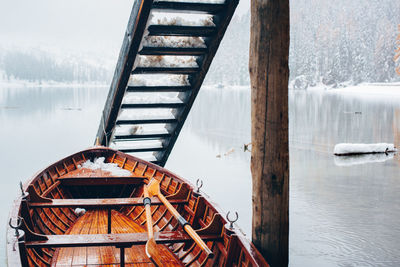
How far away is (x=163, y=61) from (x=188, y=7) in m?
1.32

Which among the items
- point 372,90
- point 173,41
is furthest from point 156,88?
point 372,90

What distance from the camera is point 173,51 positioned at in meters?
6.73

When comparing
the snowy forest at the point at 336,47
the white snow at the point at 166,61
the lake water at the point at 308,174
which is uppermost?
the snowy forest at the point at 336,47

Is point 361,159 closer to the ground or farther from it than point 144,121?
closer to the ground

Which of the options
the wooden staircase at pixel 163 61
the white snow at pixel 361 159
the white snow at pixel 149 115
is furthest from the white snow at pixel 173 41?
the white snow at pixel 361 159

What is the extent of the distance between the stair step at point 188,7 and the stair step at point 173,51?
2.44 feet

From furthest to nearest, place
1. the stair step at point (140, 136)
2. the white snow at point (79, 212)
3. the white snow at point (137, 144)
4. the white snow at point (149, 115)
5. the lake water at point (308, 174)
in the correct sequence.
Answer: the white snow at point (137, 144) → the stair step at point (140, 136) → the white snow at point (149, 115) → the lake water at point (308, 174) → the white snow at point (79, 212)

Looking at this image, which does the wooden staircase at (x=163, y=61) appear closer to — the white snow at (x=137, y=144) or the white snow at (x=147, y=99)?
the white snow at (x=147, y=99)

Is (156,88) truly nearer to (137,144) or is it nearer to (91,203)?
(137,144)

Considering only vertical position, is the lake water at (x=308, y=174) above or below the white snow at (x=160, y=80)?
below

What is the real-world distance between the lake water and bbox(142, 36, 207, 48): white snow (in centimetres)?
404

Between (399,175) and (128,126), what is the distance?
905 centimetres

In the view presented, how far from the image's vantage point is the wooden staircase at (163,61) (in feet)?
20.2

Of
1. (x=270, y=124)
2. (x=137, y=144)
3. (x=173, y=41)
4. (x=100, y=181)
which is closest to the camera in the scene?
(x=270, y=124)
